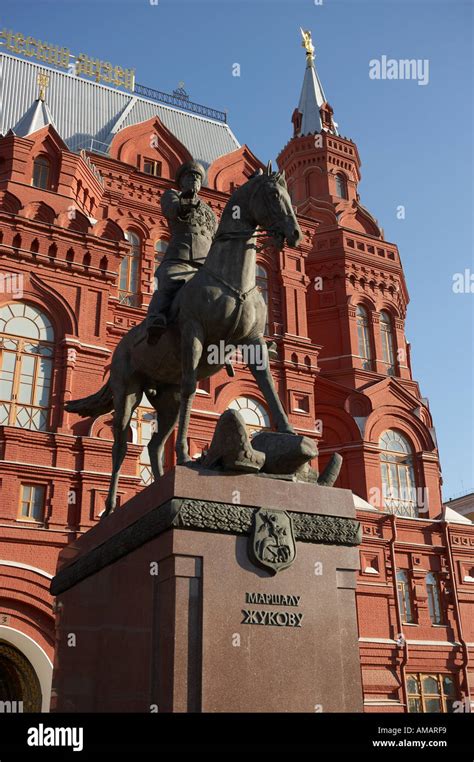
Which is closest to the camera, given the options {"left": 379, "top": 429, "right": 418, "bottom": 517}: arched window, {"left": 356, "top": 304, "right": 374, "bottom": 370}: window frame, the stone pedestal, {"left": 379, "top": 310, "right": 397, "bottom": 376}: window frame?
the stone pedestal

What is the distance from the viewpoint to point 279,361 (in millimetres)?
23625

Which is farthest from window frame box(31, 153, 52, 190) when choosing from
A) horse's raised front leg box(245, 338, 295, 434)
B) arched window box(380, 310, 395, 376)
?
horse's raised front leg box(245, 338, 295, 434)

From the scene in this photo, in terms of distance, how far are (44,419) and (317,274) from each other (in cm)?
1383

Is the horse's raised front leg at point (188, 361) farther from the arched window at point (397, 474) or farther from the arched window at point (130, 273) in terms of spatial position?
the arched window at point (397, 474)

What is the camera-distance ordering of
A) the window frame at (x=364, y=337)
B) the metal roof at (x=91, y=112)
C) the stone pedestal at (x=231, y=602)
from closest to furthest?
the stone pedestal at (x=231, y=602) → the metal roof at (x=91, y=112) → the window frame at (x=364, y=337)

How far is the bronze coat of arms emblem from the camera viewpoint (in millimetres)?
5512

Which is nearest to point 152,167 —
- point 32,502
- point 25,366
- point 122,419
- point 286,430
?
point 25,366

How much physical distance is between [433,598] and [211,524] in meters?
19.5

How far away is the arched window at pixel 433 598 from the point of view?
74.6 feet

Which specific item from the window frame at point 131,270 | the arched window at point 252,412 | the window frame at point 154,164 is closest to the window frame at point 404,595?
the arched window at point 252,412

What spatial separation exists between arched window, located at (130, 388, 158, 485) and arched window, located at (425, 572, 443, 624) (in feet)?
31.9

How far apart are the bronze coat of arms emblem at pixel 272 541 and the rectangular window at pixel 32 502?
40.5 feet

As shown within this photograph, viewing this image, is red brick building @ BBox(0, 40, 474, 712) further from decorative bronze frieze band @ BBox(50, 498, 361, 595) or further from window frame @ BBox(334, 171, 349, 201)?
decorative bronze frieze band @ BBox(50, 498, 361, 595)

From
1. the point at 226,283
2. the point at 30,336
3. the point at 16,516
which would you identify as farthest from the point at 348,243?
the point at 226,283
